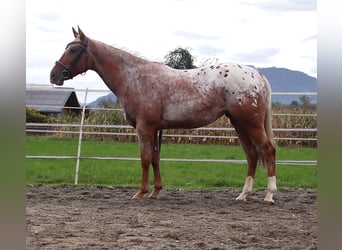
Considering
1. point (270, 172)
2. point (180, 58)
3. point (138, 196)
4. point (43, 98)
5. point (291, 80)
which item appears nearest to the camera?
point (270, 172)

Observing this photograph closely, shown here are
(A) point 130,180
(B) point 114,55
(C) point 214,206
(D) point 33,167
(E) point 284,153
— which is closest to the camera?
(C) point 214,206

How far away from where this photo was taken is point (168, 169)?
795 centimetres

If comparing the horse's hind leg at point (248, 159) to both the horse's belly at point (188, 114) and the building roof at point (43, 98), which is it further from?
the building roof at point (43, 98)

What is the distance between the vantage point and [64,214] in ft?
13.2

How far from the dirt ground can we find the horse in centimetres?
37

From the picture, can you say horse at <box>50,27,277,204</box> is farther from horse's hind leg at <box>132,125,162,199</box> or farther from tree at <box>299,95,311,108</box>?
tree at <box>299,95,311,108</box>

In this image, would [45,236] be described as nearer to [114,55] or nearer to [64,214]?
[64,214]

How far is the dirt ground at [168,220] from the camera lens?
2967 mm

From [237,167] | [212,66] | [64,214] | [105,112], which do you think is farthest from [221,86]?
[105,112]

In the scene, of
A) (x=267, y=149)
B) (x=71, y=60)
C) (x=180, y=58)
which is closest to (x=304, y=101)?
(x=267, y=149)

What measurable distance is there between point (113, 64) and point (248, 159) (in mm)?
1788

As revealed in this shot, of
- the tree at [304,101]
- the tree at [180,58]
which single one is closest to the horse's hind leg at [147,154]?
the tree at [304,101]

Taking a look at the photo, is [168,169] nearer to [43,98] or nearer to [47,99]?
[43,98]
